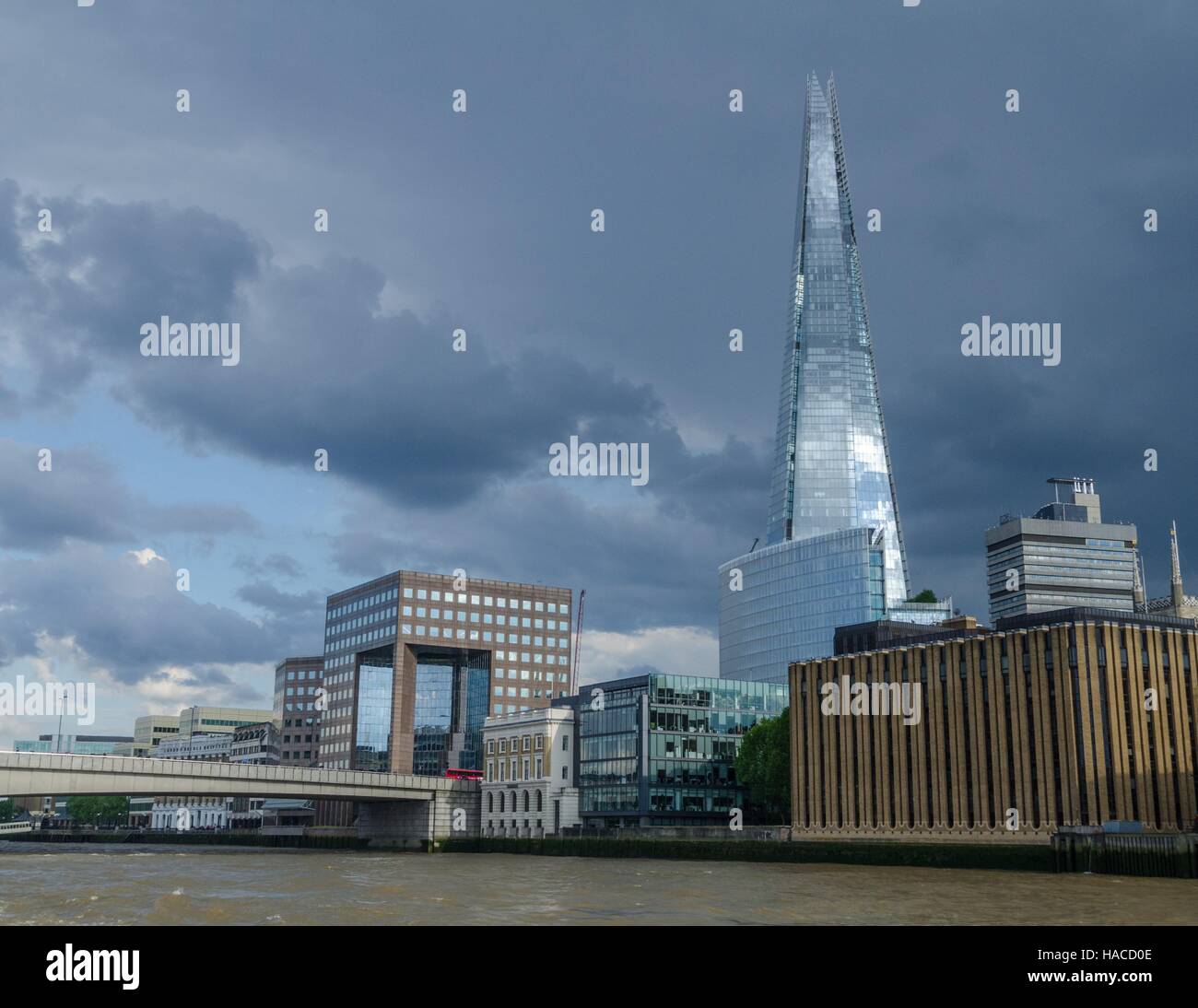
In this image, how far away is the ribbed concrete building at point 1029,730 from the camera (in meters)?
82.9

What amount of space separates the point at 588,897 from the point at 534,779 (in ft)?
283

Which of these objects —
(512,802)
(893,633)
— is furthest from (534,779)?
(893,633)

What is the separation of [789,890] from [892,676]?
1837 inches

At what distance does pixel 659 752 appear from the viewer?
128m

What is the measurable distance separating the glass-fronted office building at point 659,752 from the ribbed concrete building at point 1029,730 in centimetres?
2699

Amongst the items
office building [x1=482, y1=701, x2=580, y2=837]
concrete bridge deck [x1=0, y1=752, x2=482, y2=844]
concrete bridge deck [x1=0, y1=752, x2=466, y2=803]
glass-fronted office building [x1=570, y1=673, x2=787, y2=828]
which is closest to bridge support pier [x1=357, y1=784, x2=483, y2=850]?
concrete bridge deck [x1=0, y1=752, x2=482, y2=844]

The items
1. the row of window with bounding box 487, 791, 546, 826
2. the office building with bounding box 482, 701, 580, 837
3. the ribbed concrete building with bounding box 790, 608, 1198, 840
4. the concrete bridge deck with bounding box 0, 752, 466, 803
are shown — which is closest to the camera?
the ribbed concrete building with bounding box 790, 608, 1198, 840

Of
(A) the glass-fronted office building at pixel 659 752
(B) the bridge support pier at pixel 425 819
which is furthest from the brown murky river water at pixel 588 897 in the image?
(B) the bridge support pier at pixel 425 819

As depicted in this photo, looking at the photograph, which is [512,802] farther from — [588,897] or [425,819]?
[588,897]

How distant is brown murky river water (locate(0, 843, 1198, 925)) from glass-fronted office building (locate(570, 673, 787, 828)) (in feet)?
147

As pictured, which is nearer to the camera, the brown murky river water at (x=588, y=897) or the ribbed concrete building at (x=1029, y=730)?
the brown murky river water at (x=588, y=897)

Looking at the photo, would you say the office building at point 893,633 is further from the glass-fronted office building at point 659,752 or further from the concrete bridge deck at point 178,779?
the concrete bridge deck at point 178,779

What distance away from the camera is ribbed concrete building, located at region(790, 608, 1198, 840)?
8288cm

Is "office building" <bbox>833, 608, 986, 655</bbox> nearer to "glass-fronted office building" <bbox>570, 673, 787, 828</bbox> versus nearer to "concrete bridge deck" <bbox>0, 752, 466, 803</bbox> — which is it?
"glass-fronted office building" <bbox>570, 673, 787, 828</bbox>
